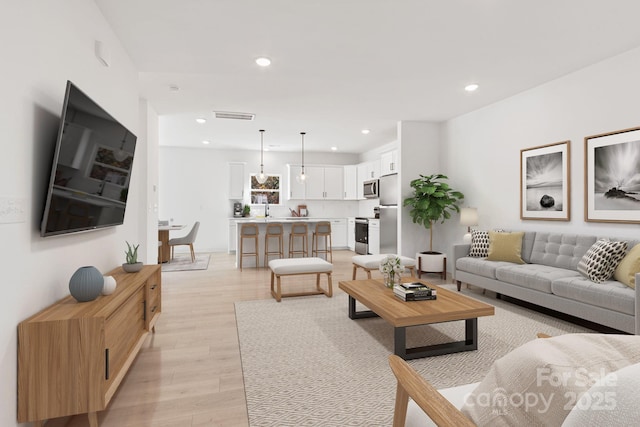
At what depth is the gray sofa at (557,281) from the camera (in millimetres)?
2814

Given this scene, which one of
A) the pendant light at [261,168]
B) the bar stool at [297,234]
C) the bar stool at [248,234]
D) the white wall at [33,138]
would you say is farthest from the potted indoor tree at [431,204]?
the white wall at [33,138]

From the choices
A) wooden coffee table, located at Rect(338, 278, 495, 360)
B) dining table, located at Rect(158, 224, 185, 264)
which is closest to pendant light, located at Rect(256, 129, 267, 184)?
dining table, located at Rect(158, 224, 185, 264)

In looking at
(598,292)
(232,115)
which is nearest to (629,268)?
(598,292)

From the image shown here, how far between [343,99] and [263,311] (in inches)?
123

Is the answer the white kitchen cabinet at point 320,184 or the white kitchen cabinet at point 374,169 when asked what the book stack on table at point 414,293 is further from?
the white kitchen cabinet at point 320,184

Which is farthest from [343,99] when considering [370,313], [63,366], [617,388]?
[617,388]

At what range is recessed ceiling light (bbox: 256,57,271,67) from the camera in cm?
356

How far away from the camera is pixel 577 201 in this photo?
12.9 ft

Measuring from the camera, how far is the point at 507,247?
430 cm

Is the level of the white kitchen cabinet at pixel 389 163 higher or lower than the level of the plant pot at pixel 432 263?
higher

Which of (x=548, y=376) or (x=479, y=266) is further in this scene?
(x=479, y=266)

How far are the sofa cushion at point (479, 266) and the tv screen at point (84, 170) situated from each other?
4.03 m

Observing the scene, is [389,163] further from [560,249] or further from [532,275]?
[532,275]

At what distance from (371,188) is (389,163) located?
3.21 ft
